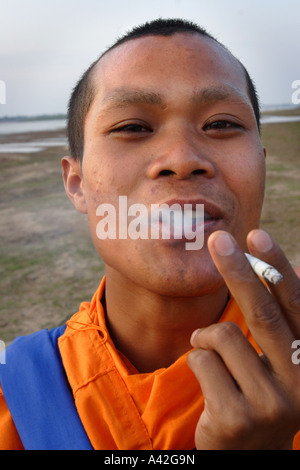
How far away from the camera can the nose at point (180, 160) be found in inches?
58.6

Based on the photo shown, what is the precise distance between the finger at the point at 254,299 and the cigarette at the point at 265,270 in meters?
A: 0.02

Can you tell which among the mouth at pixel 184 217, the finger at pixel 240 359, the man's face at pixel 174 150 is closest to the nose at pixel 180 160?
the man's face at pixel 174 150

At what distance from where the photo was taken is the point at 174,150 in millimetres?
1527

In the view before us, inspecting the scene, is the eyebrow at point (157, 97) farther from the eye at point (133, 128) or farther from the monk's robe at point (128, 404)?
the monk's robe at point (128, 404)

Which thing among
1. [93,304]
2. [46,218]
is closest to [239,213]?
[93,304]

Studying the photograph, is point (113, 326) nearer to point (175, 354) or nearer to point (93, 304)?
point (93, 304)

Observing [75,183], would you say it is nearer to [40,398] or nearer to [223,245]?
[40,398]

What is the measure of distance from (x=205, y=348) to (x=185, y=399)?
0.52 metres

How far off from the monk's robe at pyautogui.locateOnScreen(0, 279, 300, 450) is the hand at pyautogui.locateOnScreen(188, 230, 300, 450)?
0.42 meters

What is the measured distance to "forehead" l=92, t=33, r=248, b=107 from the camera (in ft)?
5.49

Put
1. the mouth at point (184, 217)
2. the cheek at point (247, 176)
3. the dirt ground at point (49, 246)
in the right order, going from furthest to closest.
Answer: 1. the dirt ground at point (49, 246)
2. the cheek at point (247, 176)
3. the mouth at point (184, 217)

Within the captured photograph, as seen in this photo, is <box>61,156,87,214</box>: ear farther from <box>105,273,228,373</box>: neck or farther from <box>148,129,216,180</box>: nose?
<box>148,129,216,180</box>: nose

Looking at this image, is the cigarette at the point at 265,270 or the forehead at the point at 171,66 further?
the forehead at the point at 171,66
